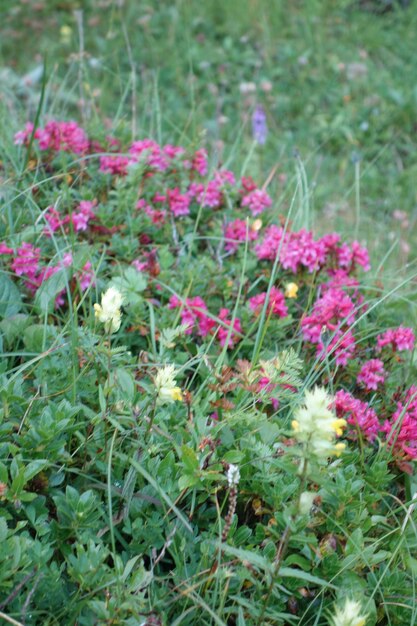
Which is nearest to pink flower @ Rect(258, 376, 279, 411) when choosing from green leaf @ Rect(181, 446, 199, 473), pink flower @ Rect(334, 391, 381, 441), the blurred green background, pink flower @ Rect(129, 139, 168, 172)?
pink flower @ Rect(334, 391, 381, 441)

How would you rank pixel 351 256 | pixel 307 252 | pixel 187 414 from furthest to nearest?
pixel 351 256 < pixel 307 252 < pixel 187 414

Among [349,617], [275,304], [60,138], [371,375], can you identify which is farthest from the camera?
[60,138]

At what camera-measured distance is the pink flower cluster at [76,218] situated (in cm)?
227

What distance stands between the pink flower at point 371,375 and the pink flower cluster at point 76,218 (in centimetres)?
94

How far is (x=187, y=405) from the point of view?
175 cm

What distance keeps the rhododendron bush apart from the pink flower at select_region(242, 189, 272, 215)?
0.07 feet

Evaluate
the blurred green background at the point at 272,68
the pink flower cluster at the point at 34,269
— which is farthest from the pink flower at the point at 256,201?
the blurred green background at the point at 272,68

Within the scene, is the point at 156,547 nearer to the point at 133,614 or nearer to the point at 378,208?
the point at 133,614

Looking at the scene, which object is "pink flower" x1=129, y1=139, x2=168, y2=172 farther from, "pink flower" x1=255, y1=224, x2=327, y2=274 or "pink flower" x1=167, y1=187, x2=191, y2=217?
"pink flower" x1=255, y1=224, x2=327, y2=274

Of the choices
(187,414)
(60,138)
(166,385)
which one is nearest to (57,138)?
(60,138)

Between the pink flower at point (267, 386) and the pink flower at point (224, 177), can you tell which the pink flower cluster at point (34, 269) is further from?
the pink flower at point (224, 177)

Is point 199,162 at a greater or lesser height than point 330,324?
greater

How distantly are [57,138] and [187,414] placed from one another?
4.42 ft

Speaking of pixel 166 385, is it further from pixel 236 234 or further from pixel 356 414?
pixel 236 234
